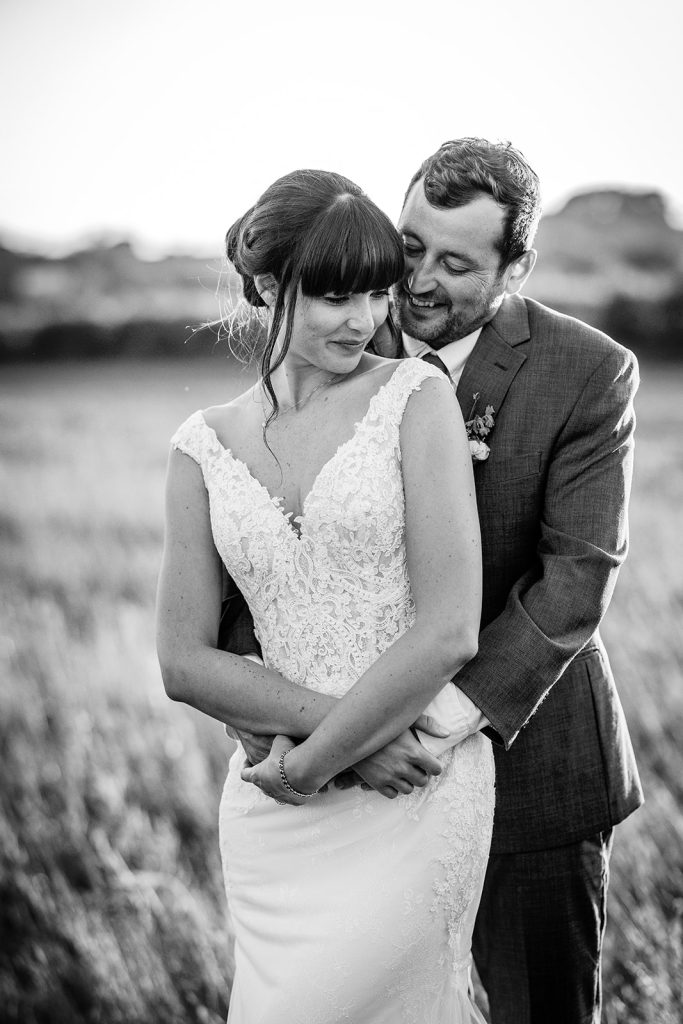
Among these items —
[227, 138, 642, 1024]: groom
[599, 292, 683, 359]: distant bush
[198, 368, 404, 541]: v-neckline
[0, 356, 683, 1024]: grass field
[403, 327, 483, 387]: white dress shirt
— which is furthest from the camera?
[599, 292, 683, 359]: distant bush

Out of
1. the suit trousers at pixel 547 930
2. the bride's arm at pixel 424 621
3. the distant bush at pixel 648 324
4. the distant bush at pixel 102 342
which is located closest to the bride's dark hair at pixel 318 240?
the bride's arm at pixel 424 621

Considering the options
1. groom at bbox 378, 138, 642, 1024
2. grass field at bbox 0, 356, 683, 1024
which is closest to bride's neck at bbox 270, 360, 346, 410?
groom at bbox 378, 138, 642, 1024

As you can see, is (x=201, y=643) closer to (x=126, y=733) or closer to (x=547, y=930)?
(x=547, y=930)

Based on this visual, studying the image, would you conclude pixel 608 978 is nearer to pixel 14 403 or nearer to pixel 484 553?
pixel 484 553

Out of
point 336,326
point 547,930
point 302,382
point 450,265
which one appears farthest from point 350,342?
point 547,930

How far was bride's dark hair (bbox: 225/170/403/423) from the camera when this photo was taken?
179 centimetres

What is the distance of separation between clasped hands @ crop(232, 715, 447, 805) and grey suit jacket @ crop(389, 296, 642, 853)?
0.56 feet

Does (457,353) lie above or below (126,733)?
above

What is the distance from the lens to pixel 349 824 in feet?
6.29

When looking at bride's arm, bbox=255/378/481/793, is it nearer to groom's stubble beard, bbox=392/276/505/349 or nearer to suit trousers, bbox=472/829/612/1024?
groom's stubble beard, bbox=392/276/505/349

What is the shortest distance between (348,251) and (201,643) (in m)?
0.89

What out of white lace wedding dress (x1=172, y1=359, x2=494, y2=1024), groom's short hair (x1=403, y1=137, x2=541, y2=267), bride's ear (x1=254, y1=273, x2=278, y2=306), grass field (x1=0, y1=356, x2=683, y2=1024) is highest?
groom's short hair (x1=403, y1=137, x2=541, y2=267)

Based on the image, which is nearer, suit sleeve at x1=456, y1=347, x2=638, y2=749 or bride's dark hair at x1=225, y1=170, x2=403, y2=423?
bride's dark hair at x1=225, y1=170, x2=403, y2=423

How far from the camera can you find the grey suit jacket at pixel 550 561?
6.48 ft
